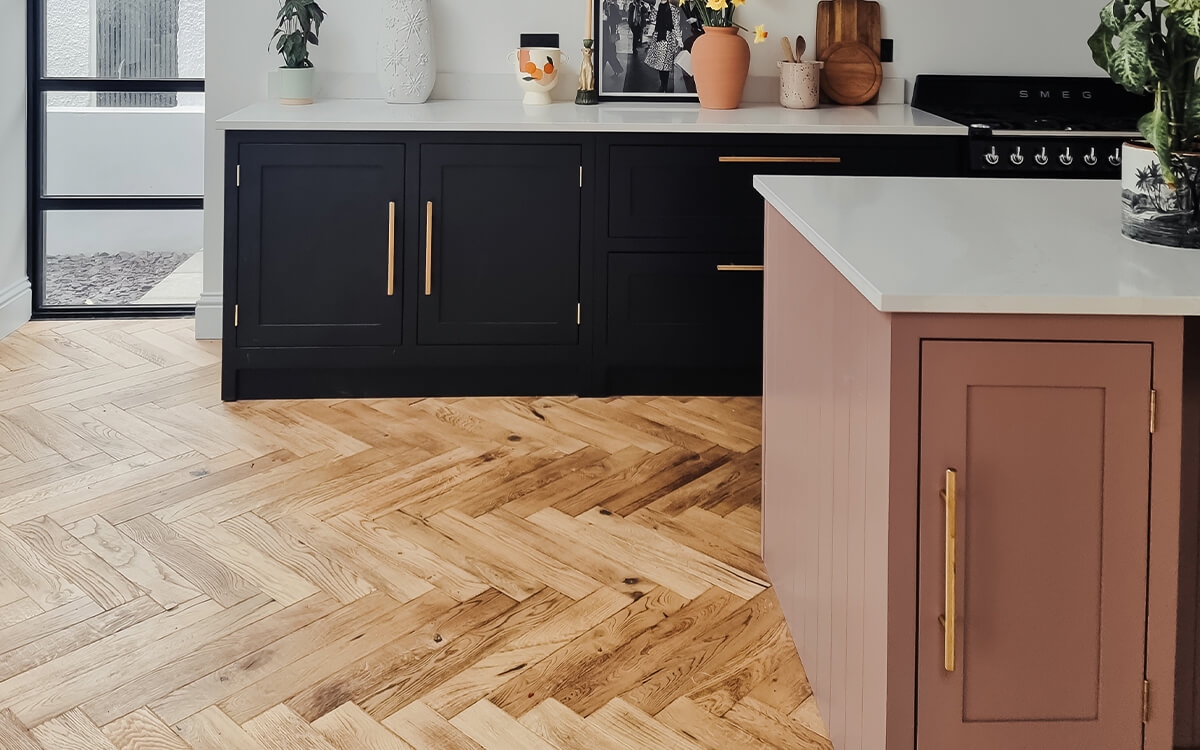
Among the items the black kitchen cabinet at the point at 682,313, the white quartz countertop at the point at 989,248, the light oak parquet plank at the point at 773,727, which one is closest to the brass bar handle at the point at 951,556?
the white quartz countertop at the point at 989,248

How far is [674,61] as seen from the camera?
13.0 ft

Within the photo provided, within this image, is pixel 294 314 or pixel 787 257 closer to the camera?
pixel 787 257

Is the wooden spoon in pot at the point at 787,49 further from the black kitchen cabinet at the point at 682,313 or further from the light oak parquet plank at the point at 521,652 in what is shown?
the light oak parquet plank at the point at 521,652

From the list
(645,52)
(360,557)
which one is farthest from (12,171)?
(360,557)

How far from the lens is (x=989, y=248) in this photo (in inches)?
61.4

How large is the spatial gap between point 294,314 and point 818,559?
213 cm

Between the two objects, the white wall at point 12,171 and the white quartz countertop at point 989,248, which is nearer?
the white quartz countertop at point 989,248

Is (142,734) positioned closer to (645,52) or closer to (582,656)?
(582,656)

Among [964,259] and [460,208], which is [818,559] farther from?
[460,208]

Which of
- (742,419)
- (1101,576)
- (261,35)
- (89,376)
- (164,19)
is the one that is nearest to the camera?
(1101,576)

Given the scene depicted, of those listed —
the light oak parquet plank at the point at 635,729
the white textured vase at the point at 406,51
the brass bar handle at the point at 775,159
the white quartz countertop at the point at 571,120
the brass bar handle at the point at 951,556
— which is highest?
the white textured vase at the point at 406,51

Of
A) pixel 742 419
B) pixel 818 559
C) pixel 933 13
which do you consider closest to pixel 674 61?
pixel 933 13

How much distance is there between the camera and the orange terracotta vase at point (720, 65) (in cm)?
372

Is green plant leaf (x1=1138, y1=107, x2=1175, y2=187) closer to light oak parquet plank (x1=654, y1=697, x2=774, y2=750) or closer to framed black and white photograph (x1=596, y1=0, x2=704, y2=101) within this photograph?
light oak parquet plank (x1=654, y1=697, x2=774, y2=750)
